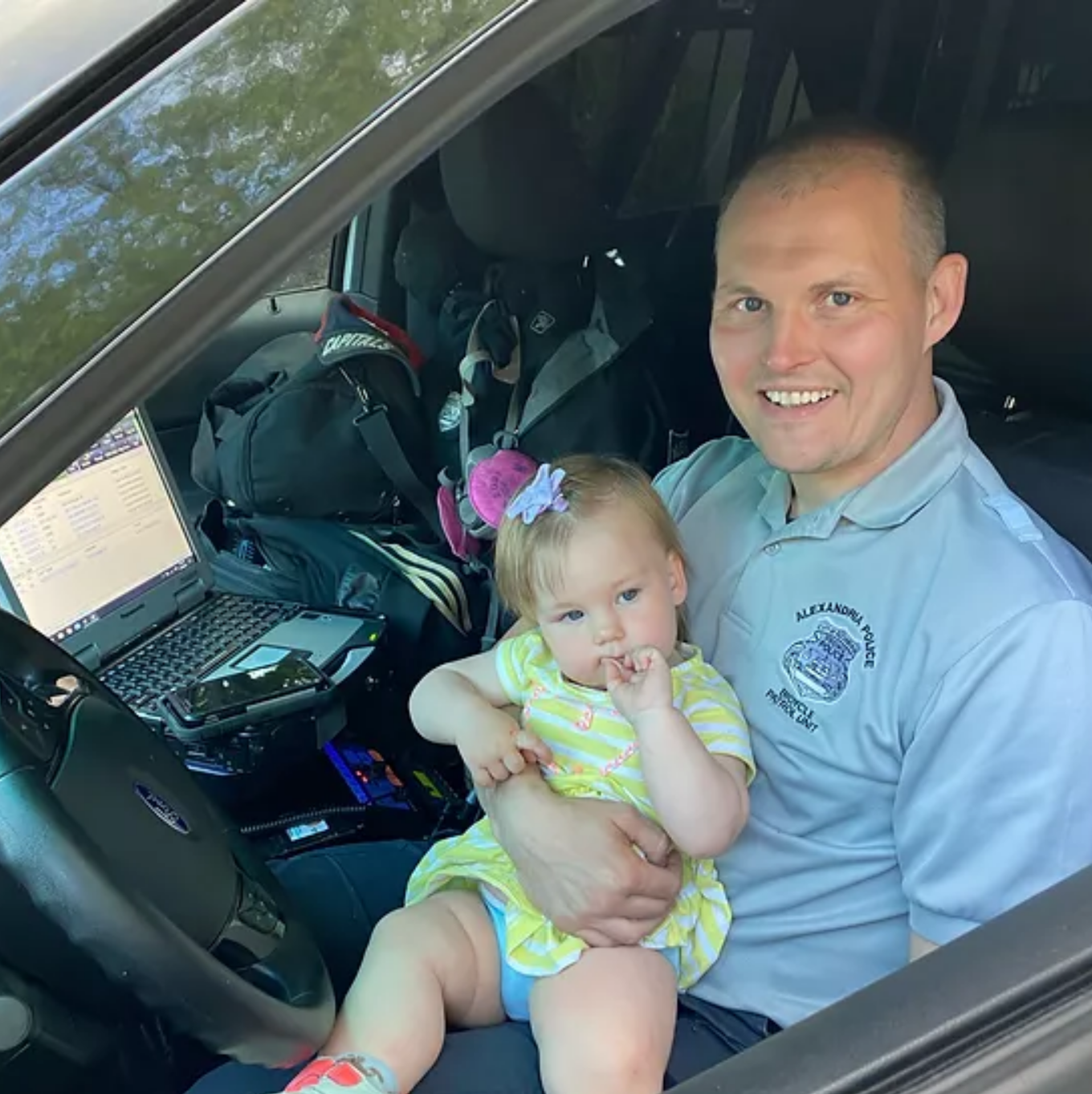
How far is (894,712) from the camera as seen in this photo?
1.28 meters

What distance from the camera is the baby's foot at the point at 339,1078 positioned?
1163 millimetres

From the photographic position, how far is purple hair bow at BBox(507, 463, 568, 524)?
4.70 feet

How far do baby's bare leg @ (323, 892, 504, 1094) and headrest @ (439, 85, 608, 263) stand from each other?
1.32 meters

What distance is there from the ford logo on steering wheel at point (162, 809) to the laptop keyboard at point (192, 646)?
66cm

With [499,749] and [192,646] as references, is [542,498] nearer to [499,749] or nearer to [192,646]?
[499,749]

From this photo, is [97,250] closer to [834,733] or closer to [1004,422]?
[834,733]

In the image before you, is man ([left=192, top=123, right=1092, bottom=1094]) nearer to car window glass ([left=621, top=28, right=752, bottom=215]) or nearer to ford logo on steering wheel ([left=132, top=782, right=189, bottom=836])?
ford logo on steering wheel ([left=132, top=782, right=189, bottom=836])

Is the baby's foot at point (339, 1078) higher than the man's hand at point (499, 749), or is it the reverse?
the man's hand at point (499, 749)

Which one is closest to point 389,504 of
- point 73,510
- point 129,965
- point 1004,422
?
point 73,510

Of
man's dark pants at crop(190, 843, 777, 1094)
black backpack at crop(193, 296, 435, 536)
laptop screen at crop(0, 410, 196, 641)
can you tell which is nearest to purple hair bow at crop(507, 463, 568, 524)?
A: man's dark pants at crop(190, 843, 777, 1094)

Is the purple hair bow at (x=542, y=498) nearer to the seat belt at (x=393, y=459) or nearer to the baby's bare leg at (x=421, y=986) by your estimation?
the baby's bare leg at (x=421, y=986)

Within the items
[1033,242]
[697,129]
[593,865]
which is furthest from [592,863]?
[697,129]

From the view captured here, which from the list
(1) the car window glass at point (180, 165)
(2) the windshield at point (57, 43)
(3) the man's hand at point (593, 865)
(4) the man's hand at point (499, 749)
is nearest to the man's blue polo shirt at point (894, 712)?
(3) the man's hand at point (593, 865)

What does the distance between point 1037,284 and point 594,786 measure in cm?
73
